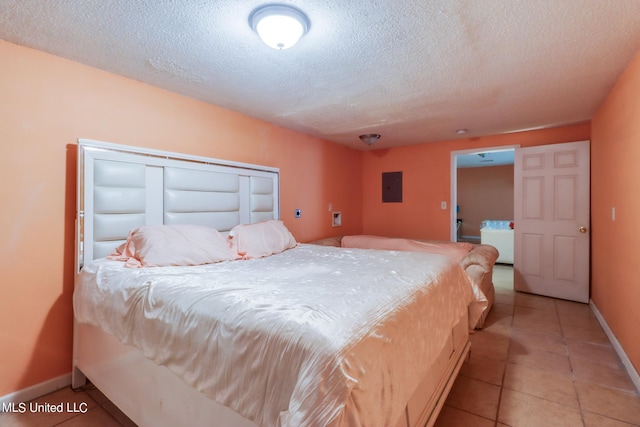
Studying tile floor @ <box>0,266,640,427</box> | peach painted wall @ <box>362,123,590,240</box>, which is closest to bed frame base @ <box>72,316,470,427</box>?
tile floor @ <box>0,266,640,427</box>

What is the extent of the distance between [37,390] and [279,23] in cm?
268

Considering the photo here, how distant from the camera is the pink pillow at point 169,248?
1.93m

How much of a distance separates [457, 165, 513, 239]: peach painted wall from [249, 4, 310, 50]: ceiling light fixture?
7.93m

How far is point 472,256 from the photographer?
3023mm

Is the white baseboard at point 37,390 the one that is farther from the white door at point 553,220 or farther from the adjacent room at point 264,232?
the white door at point 553,220

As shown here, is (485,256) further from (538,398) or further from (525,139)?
(525,139)

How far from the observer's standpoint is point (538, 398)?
6.03 feet

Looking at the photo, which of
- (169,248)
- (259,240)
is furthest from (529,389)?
(169,248)

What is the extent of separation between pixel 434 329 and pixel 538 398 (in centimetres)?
104

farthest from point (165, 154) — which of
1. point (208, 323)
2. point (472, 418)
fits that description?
point (472, 418)

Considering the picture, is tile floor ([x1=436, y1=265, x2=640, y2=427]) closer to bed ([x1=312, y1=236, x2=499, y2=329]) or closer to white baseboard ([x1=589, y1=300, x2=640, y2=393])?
white baseboard ([x1=589, y1=300, x2=640, y2=393])

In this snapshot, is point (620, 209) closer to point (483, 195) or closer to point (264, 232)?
point (264, 232)

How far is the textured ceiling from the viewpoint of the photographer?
1511 mm

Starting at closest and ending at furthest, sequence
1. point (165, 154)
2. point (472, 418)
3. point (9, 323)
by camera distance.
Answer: point (472, 418) → point (9, 323) → point (165, 154)
